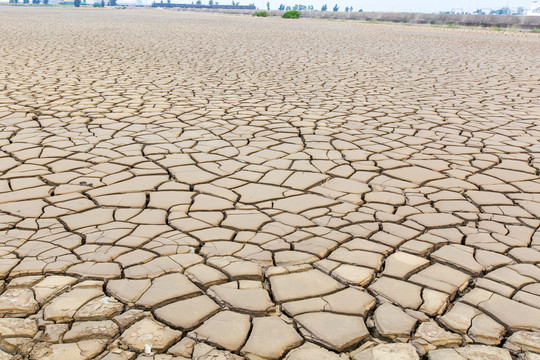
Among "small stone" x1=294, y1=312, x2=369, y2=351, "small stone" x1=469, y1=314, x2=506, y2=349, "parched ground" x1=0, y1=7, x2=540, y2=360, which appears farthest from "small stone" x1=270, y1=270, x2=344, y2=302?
"small stone" x1=469, y1=314, x2=506, y2=349

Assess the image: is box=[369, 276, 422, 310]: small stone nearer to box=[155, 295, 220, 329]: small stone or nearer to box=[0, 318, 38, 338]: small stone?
box=[155, 295, 220, 329]: small stone

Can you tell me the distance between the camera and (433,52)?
10.4 m

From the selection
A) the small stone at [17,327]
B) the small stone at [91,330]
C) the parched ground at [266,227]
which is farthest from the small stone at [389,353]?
the small stone at [17,327]

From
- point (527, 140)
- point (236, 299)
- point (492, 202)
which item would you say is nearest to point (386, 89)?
point (527, 140)

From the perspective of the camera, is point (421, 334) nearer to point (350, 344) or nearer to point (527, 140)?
point (350, 344)

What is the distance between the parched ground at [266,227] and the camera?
1.60 m

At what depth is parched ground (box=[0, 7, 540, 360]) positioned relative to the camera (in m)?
1.60

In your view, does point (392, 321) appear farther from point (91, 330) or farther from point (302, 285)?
point (91, 330)

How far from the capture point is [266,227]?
232 cm

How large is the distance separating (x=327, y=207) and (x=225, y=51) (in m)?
7.51

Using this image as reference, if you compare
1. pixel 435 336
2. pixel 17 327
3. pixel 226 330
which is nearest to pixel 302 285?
pixel 226 330

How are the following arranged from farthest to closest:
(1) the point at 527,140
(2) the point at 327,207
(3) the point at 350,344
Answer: (1) the point at 527,140, (2) the point at 327,207, (3) the point at 350,344

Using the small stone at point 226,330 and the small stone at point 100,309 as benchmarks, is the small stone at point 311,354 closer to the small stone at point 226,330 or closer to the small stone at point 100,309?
the small stone at point 226,330

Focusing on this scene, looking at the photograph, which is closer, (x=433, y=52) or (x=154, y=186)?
(x=154, y=186)
